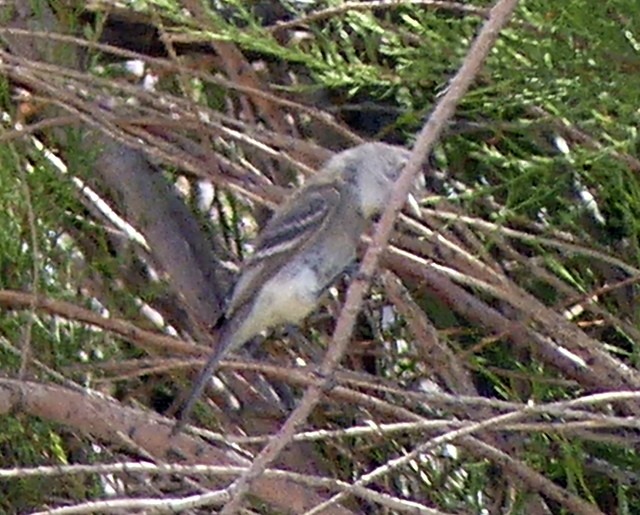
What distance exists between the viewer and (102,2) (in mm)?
3252

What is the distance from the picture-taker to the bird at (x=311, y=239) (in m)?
3.11

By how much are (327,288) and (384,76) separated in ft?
1.56

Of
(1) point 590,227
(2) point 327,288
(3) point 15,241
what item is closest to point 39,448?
(3) point 15,241

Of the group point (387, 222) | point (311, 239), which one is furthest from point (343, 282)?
point (387, 222)

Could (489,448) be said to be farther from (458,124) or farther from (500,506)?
(458,124)

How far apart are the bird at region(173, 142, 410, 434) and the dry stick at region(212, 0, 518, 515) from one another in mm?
793

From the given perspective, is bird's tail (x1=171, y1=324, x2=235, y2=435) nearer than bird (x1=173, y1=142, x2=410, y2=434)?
Yes

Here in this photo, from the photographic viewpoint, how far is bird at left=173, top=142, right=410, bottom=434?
3.11m

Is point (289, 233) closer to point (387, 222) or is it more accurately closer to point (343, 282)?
point (343, 282)

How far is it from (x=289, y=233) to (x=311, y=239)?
0.21 ft

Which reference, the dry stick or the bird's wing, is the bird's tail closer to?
the bird's wing

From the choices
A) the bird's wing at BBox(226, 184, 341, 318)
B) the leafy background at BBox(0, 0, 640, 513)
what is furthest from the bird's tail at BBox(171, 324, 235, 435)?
the bird's wing at BBox(226, 184, 341, 318)

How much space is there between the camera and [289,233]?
324 centimetres

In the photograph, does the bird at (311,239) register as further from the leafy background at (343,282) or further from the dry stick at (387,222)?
the dry stick at (387,222)
